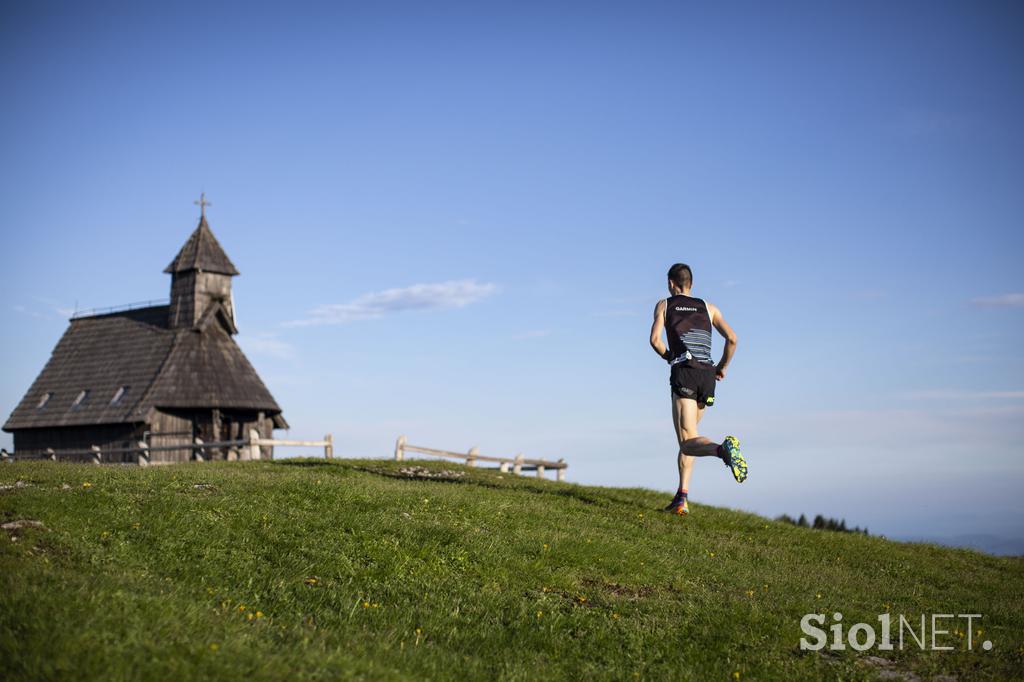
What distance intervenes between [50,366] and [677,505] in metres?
43.9

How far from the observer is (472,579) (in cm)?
1079

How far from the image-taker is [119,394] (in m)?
44.9

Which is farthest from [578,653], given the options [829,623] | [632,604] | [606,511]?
[606,511]

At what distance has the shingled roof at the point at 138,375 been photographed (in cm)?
4388

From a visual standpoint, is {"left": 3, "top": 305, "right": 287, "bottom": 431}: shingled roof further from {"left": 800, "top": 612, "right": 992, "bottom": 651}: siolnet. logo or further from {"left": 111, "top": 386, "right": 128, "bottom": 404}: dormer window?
{"left": 800, "top": 612, "right": 992, "bottom": 651}: siolnet. logo

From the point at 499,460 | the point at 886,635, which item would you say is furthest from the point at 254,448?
the point at 886,635

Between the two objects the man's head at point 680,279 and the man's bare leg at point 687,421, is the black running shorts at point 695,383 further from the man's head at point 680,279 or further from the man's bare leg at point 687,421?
the man's head at point 680,279

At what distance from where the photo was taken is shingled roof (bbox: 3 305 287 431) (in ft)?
144

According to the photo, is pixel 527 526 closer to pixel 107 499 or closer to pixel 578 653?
pixel 578 653

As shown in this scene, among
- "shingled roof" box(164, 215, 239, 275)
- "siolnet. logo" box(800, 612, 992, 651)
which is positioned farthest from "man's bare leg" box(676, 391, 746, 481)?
"shingled roof" box(164, 215, 239, 275)

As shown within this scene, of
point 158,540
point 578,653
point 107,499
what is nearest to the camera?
point 578,653

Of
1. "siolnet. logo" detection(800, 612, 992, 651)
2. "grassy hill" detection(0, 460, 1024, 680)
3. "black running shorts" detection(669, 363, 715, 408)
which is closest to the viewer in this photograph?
"grassy hill" detection(0, 460, 1024, 680)

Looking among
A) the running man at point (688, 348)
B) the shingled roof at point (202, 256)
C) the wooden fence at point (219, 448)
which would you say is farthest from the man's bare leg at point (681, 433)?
the shingled roof at point (202, 256)

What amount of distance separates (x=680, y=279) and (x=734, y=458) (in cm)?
356
